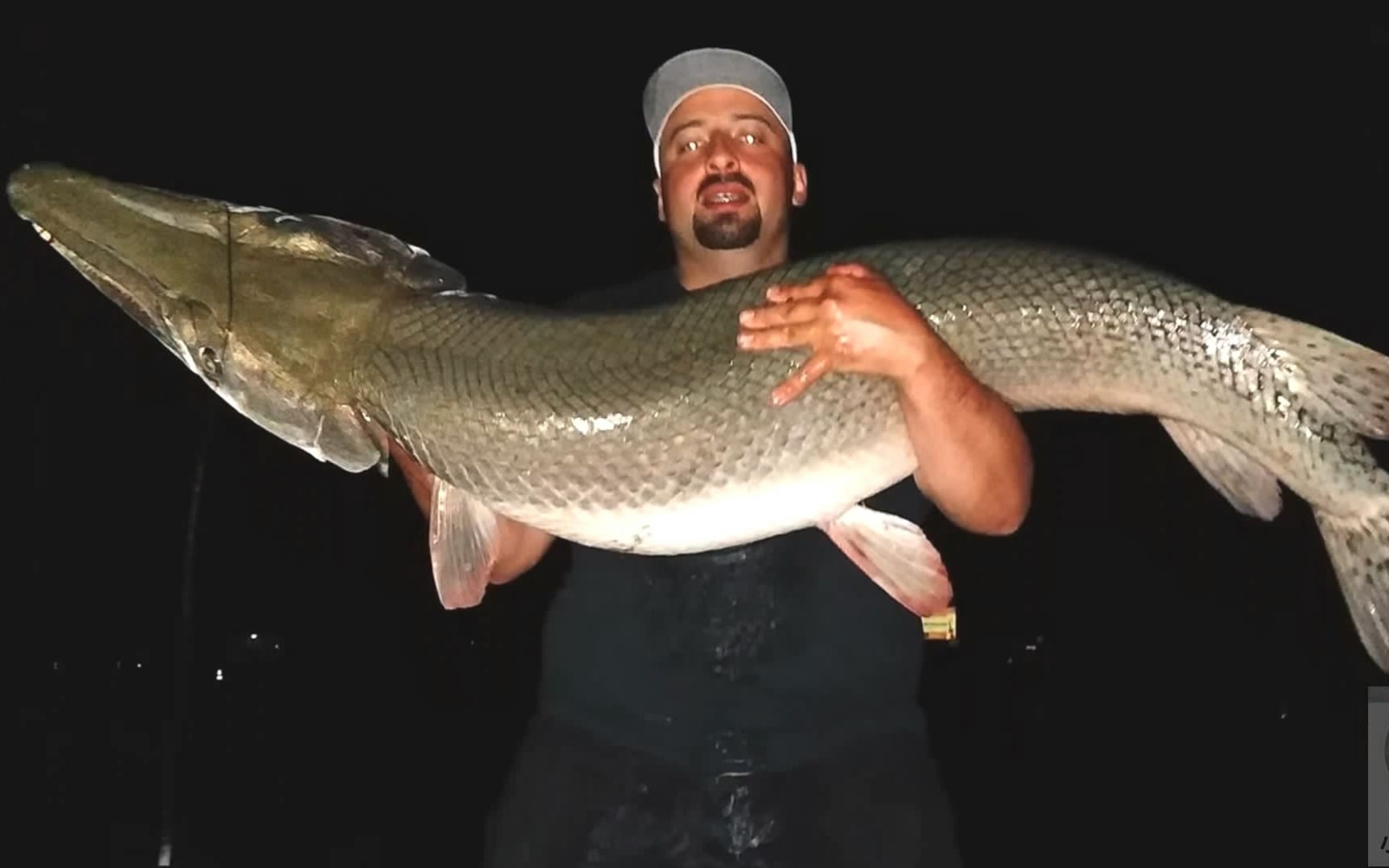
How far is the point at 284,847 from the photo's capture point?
5496 mm


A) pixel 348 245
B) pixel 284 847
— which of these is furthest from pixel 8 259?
pixel 348 245

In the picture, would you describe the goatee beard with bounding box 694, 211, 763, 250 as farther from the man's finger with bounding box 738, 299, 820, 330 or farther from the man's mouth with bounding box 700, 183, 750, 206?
the man's finger with bounding box 738, 299, 820, 330

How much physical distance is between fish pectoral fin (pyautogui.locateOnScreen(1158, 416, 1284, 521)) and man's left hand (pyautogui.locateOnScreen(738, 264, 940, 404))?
1.61 ft

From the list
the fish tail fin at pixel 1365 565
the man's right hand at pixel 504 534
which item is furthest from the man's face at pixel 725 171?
the fish tail fin at pixel 1365 565

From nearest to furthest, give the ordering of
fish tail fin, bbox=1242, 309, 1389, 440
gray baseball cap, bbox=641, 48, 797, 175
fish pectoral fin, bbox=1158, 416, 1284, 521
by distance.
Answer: fish tail fin, bbox=1242, 309, 1389, 440, fish pectoral fin, bbox=1158, 416, 1284, 521, gray baseball cap, bbox=641, 48, 797, 175

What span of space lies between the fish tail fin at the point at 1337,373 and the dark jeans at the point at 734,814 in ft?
2.99

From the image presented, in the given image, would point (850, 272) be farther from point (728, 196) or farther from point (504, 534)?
point (504, 534)

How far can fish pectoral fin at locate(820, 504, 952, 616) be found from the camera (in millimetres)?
2240

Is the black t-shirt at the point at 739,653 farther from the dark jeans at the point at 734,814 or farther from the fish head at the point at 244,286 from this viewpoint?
the fish head at the point at 244,286

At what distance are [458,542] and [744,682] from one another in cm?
58

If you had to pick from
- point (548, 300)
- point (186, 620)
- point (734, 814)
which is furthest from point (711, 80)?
point (548, 300)

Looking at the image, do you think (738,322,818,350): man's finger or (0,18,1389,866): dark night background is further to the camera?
(0,18,1389,866): dark night background

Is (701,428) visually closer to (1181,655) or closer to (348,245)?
(348,245)

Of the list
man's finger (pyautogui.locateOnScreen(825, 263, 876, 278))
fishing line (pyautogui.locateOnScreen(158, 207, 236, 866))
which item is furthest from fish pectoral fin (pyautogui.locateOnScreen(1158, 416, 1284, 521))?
fishing line (pyautogui.locateOnScreen(158, 207, 236, 866))
